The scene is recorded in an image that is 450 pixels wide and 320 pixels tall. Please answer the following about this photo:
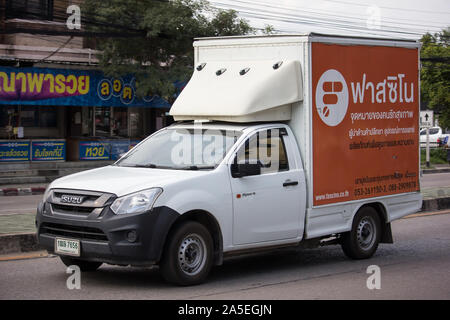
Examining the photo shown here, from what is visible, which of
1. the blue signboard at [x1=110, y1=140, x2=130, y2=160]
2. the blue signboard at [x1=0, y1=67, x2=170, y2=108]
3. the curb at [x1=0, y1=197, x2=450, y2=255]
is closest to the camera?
the curb at [x1=0, y1=197, x2=450, y2=255]

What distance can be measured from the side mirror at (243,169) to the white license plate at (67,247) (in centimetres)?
188

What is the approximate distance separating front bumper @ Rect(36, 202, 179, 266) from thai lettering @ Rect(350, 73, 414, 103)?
361 centimetres

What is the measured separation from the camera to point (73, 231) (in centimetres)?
765

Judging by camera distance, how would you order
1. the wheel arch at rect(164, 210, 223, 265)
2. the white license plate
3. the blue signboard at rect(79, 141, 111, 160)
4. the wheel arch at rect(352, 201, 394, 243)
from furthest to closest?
the blue signboard at rect(79, 141, 111, 160), the wheel arch at rect(352, 201, 394, 243), the wheel arch at rect(164, 210, 223, 265), the white license plate

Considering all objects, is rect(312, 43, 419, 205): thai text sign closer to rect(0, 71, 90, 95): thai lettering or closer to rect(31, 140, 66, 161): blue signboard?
rect(0, 71, 90, 95): thai lettering

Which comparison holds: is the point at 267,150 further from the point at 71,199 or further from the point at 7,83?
the point at 7,83

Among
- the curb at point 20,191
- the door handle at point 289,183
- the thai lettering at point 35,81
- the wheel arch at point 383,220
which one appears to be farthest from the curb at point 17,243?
the thai lettering at point 35,81

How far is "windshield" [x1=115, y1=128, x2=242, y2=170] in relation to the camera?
8.36m

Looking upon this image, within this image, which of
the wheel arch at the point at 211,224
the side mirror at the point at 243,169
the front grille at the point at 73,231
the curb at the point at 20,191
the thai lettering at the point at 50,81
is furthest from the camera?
the thai lettering at the point at 50,81

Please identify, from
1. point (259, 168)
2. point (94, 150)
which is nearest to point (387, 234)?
point (259, 168)

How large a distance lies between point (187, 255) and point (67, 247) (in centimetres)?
126

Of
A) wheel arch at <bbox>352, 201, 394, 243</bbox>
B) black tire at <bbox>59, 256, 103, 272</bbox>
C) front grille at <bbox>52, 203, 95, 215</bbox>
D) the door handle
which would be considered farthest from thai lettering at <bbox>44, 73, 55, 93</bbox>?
front grille at <bbox>52, 203, 95, 215</bbox>

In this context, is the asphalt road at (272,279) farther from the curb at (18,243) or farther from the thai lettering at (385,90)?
the thai lettering at (385,90)

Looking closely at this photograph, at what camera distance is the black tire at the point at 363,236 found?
9945 mm
